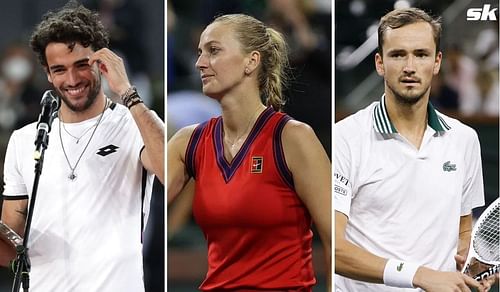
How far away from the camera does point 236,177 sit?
3869 millimetres

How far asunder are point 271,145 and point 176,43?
2.03ft

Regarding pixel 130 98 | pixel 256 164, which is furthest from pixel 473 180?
pixel 130 98

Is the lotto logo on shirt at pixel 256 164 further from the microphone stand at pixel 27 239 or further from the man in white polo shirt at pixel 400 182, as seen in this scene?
the microphone stand at pixel 27 239

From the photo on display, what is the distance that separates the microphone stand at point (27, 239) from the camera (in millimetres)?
3812

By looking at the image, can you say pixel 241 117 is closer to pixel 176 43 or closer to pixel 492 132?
pixel 176 43

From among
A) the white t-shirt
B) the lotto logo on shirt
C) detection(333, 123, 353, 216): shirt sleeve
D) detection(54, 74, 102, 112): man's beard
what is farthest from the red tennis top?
detection(54, 74, 102, 112): man's beard

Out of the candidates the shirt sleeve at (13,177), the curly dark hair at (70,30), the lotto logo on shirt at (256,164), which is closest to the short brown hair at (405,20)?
the lotto logo on shirt at (256,164)

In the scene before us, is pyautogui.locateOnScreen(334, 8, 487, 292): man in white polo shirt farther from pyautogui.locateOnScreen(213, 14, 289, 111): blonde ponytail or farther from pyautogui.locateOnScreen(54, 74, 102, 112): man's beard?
pyautogui.locateOnScreen(54, 74, 102, 112): man's beard

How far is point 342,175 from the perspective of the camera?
3900 mm

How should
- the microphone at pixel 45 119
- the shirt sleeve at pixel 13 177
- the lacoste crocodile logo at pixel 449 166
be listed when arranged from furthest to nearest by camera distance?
the shirt sleeve at pixel 13 177
the lacoste crocodile logo at pixel 449 166
the microphone at pixel 45 119

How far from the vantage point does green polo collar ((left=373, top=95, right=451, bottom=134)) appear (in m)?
3.90

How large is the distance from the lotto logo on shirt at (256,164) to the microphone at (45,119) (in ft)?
2.81

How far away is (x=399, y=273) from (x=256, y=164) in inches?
29.2

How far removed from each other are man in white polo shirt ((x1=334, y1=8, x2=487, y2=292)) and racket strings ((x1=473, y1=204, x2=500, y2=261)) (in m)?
0.06
